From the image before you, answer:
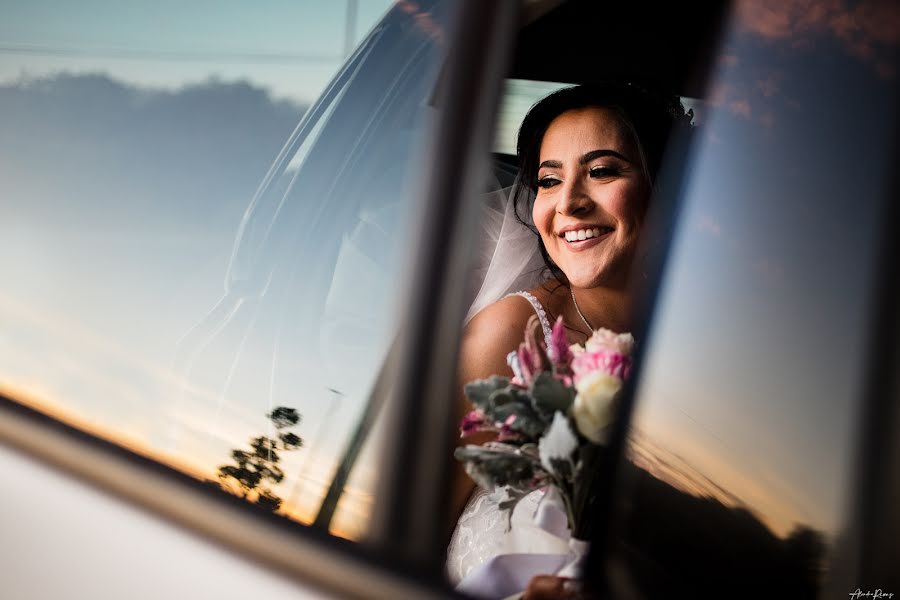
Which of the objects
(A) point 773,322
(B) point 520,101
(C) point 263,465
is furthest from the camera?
(B) point 520,101

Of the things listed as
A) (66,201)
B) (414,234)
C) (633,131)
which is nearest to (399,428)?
(414,234)

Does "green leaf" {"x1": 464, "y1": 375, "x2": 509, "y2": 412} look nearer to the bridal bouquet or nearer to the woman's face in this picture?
the bridal bouquet

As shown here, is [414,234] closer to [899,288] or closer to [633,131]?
[899,288]

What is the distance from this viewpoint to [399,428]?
1.10 m

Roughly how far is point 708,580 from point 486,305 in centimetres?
92

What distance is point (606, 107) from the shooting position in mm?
1940

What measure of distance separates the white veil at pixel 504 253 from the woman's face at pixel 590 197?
5 centimetres

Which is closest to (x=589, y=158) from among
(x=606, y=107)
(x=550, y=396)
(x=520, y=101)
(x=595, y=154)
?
(x=595, y=154)

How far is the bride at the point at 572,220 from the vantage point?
171 cm

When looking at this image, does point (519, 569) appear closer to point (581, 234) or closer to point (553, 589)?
point (553, 589)

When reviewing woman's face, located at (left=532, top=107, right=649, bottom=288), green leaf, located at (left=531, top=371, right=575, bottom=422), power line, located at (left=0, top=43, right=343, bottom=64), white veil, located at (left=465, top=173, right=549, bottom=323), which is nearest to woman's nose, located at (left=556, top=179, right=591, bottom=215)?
woman's face, located at (left=532, top=107, right=649, bottom=288)

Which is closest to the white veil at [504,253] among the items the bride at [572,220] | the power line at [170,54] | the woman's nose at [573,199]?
the bride at [572,220]

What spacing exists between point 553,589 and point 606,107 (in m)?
1.18

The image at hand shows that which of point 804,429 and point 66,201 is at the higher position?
point 66,201
